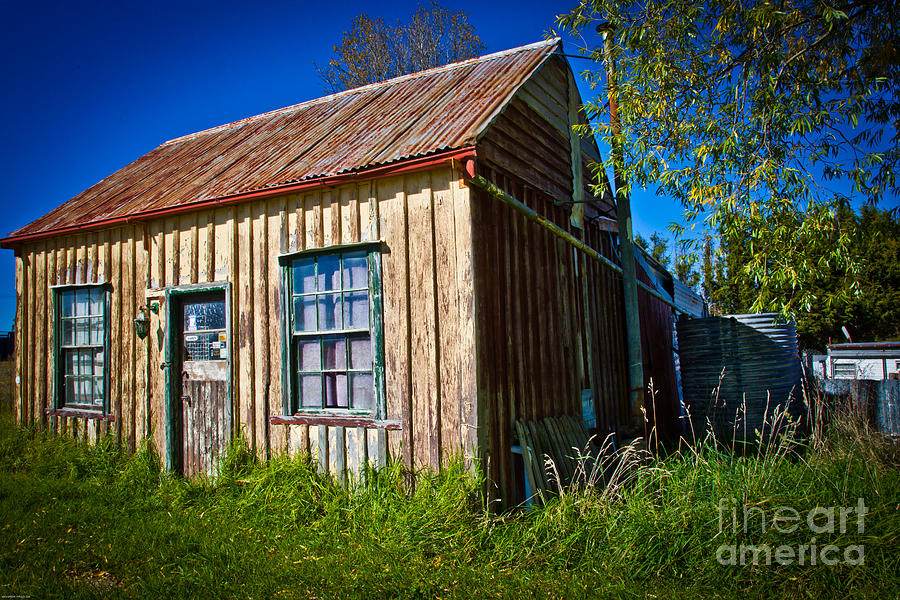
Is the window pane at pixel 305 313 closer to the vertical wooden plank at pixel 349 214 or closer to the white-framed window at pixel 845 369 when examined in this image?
the vertical wooden plank at pixel 349 214

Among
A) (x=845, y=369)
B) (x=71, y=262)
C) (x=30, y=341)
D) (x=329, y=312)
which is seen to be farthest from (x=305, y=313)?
(x=845, y=369)

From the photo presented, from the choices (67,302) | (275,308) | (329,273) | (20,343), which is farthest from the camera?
(20,343)

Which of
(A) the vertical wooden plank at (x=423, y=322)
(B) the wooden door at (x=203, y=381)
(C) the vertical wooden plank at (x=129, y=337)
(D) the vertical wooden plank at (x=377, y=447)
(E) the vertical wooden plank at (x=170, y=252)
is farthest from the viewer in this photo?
(C) the vertical wooden plank at (x=129, y=337)

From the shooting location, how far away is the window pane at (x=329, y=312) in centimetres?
570

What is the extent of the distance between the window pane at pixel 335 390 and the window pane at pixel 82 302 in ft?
14.8

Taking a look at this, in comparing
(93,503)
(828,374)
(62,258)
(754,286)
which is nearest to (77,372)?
(62,258)

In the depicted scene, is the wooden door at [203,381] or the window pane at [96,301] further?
the window pane at [96,301]

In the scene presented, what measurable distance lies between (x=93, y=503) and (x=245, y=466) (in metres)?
1.56

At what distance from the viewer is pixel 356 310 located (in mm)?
5598

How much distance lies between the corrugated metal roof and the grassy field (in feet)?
10.5

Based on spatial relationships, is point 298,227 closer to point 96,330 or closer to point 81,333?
point 96,330

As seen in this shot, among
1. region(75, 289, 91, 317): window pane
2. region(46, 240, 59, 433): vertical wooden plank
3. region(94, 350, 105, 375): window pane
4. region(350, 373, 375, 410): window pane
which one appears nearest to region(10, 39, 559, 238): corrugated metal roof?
region(46, 240, 59, 433): vertical wooden plank

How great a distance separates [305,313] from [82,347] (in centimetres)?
430

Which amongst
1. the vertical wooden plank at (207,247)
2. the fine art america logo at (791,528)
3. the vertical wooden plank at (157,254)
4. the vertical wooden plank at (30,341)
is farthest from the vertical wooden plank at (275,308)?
the vertical wooden plank at (30,341)
